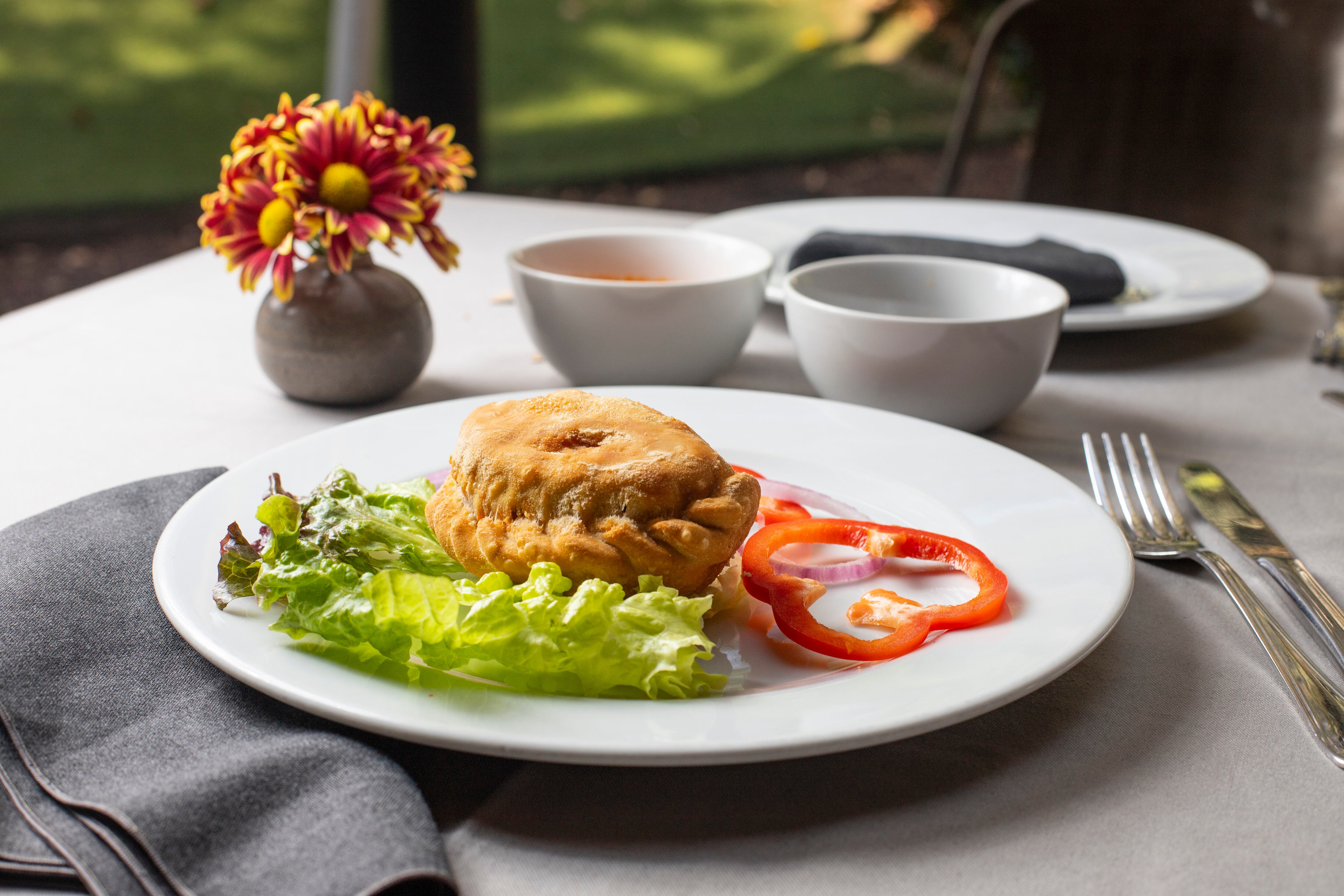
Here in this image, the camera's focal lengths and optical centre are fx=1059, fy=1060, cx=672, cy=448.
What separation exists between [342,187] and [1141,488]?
139 cm

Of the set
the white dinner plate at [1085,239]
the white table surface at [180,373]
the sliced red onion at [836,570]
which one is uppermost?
the white dinner plate at [1085,239]

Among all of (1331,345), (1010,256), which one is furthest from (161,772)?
(1331,345)

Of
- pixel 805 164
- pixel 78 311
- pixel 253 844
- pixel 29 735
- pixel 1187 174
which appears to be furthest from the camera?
pixel 805 164

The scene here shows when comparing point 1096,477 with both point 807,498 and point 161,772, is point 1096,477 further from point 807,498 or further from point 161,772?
point 161,772

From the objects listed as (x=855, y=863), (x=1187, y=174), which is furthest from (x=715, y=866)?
(x=1187, y=174)

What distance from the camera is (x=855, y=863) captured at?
0.90 meters

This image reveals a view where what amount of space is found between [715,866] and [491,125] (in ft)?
32.3

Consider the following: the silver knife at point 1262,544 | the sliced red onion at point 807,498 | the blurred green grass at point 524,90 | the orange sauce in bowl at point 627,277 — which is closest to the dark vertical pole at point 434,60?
the blurred green grass at point 524,90

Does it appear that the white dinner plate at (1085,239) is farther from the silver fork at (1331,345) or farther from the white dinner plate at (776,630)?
the white dinner plate at (776,630)

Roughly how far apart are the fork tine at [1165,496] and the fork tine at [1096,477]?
0.07 metres

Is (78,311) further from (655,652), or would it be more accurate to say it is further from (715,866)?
(715,866)

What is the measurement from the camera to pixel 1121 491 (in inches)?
63.8

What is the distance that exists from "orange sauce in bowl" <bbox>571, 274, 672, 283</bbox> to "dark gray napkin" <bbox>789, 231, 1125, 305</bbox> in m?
0.32

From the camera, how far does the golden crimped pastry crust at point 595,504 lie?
1187mm
